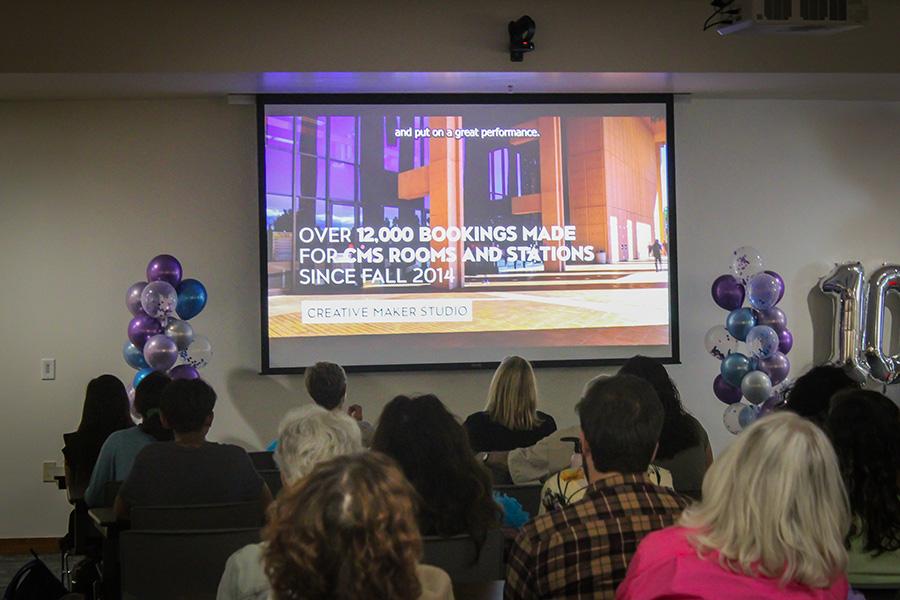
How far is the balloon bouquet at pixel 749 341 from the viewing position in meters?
6.52

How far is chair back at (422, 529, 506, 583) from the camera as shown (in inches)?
112

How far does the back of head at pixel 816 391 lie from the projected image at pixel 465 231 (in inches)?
122

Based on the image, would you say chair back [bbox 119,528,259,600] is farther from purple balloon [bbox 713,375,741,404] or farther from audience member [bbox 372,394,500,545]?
purple balloon [bbox 713,375,741,404]

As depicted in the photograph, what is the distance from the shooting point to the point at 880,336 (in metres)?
7.12

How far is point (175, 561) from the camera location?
9.89 ft

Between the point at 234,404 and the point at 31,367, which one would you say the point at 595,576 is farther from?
the point at 31,367

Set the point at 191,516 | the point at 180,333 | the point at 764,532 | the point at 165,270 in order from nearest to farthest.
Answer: the point at 764,532 < the point at 191,516 < the point at 180,333 < the point at 165,270

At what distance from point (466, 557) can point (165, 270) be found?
3.98 meters

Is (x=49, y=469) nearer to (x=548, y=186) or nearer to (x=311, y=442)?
(x=548, y=186)

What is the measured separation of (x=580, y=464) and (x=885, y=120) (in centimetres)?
518

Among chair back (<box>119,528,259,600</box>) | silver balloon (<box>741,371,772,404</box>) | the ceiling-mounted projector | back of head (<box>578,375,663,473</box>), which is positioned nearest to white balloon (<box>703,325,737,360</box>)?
silver balloon (<box>741,371,772,404</box>)

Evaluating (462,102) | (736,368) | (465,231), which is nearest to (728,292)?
(736,368)

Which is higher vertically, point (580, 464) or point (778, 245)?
point (778, 245)

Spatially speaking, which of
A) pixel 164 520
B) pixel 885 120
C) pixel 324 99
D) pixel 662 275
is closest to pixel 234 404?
pixel 324 99
